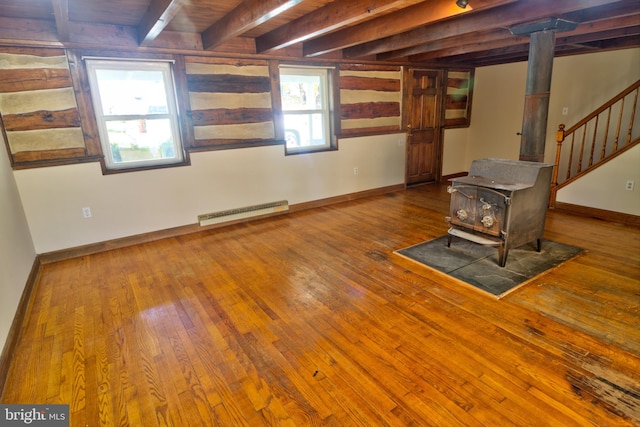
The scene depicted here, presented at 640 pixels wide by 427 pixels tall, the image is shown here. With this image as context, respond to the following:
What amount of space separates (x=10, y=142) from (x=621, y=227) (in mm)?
6476

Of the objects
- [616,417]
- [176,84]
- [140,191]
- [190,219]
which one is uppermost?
[176,84]

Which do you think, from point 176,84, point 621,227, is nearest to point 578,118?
point 621,227

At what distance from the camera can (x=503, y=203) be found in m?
Answer: 2.81

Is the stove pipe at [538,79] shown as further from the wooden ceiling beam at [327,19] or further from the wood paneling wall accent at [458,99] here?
the wood paneling wall accent at [458,99]

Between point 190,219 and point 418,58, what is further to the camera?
point 418,58

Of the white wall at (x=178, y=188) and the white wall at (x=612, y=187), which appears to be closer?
the white wall at (x=178, y=188)

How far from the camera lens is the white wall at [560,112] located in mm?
4113

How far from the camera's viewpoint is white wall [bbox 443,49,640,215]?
13.5 feet

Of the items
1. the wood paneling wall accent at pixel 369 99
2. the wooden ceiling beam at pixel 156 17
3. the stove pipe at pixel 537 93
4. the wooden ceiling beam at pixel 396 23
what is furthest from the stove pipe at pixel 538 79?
the wooden ceiling beam at pixel 156 17

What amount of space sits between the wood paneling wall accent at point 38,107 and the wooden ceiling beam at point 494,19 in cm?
357

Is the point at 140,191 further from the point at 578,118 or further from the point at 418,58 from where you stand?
the point at 578,118

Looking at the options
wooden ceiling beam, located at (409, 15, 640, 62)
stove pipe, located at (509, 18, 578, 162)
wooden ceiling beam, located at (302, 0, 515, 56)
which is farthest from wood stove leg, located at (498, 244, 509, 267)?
wooden ceiling beam, located at (409, 15, 640, 62)

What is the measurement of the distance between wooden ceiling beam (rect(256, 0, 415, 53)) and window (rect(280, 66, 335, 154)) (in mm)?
805

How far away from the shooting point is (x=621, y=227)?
389 cm
